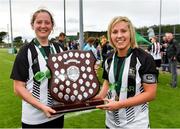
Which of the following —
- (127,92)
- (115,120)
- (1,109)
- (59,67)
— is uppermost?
(59,67)

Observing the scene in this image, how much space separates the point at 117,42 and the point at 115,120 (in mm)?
610

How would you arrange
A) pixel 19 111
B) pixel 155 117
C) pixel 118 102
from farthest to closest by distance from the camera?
1. pixel 19 111
2. pixel 155 117
3. pixel 118 102

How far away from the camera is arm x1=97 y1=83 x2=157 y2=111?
2828mm

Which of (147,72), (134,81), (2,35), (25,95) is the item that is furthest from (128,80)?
(2,35)

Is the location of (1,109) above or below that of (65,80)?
below

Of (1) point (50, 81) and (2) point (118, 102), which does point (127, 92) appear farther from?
(1) point (50, 81)

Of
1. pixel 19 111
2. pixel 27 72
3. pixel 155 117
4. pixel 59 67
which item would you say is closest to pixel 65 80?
pixel 59 67

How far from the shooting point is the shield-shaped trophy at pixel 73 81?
2877mm

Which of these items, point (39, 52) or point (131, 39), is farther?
point (39, 52)

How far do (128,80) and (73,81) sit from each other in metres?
0.42

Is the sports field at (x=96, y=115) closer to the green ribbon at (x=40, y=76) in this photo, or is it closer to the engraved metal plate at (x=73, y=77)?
the green ribbon at (x=40, y=76)

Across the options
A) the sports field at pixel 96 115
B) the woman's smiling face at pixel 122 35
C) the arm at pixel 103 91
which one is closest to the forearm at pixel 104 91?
the arm at pixel 103 91

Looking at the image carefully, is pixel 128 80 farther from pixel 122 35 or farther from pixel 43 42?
pixel 43 42

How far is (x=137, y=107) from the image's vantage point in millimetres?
2939
